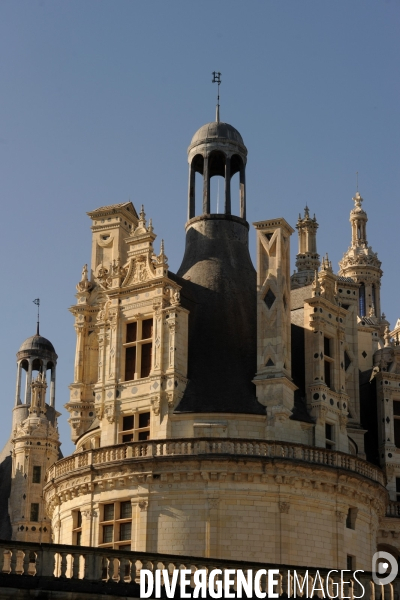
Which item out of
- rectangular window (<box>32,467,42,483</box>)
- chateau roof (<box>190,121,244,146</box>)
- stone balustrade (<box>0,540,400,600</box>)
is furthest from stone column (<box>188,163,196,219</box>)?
stone balustrade (<box>0,540,400,600</box>)

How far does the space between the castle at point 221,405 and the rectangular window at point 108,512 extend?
85mm

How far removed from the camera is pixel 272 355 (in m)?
42.7

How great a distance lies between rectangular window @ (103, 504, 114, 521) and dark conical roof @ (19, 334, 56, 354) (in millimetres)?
26801

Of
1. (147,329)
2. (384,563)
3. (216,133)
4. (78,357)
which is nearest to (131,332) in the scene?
(147,329)

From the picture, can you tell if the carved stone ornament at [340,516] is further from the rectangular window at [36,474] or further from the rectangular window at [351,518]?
the rectangular window at [36,474]

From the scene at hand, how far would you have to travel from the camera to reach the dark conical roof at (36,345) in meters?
67.6

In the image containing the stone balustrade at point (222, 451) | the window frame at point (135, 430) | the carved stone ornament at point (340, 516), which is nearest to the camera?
the stone balustrade at point (222, 451)

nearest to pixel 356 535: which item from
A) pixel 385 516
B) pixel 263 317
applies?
pixel 385 516

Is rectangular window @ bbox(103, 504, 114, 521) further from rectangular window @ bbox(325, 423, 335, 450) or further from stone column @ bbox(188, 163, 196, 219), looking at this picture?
stone column @ bbox(188, 163, 196, 219)

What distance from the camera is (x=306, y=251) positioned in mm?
64625

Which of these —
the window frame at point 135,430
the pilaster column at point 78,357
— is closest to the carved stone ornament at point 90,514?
the window frame at point 135,430

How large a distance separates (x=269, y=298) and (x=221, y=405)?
14.0 feet

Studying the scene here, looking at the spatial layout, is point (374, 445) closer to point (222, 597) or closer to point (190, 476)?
point (190, 476)

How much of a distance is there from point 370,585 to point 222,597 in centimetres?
422
